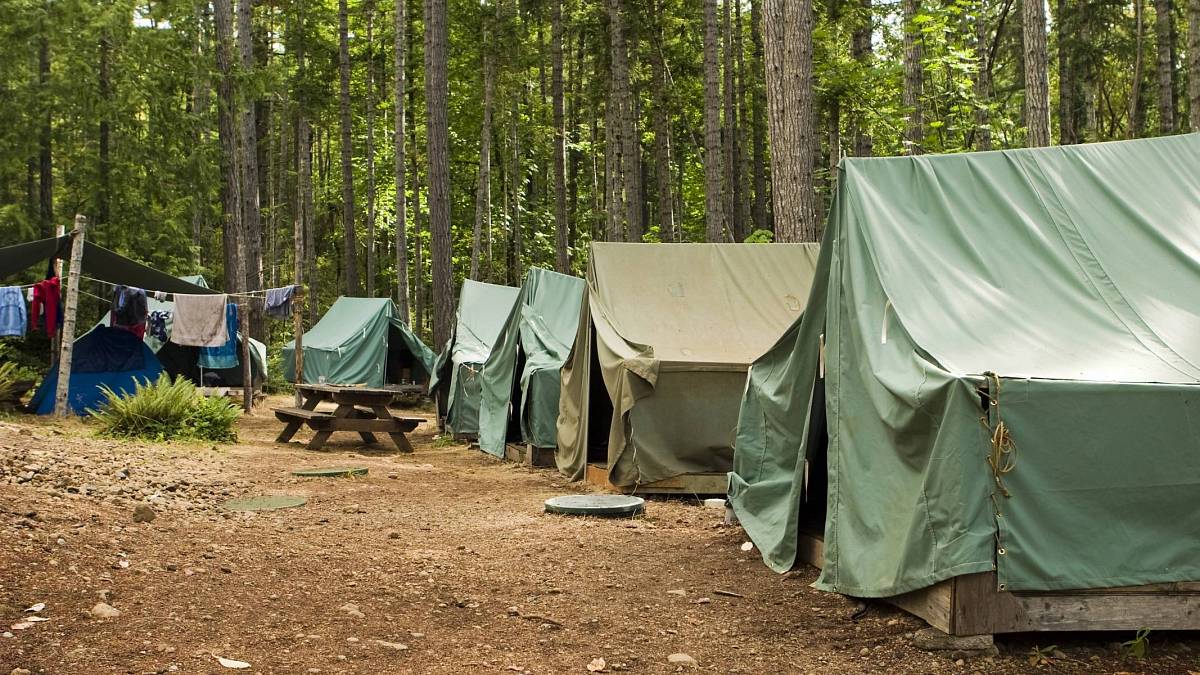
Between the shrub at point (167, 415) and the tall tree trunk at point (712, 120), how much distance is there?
7685 mm

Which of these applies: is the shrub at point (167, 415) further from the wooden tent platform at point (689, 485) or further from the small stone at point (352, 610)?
the small stone at point (352, 610)

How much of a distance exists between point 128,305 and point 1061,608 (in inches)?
511

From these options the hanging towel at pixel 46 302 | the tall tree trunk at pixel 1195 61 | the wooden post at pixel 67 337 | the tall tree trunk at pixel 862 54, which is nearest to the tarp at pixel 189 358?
the hanging towel at pixel 46 302

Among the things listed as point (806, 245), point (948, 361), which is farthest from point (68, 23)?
point (948, 361)

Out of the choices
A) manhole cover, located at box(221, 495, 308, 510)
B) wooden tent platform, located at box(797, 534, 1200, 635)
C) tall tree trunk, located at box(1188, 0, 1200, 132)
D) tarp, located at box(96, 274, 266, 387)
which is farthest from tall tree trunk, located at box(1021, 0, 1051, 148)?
tarp, located at box(96, 274, 266, 387)

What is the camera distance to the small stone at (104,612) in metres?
4.23

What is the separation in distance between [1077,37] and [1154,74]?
12.2 ft

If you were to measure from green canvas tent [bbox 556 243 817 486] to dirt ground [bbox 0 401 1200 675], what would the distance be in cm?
78

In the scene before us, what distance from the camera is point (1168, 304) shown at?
4.72 metres

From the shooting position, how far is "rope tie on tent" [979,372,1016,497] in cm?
388

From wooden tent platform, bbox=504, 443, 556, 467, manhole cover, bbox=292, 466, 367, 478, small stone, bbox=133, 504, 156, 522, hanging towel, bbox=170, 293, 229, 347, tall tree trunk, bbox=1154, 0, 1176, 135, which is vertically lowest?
wooden tent platform, bbox=504, 443, 556, 467

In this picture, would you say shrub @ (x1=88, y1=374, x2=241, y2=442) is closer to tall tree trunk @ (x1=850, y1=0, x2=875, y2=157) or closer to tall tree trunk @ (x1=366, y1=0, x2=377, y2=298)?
tall tree trunk @ (x1=850, y1=0, x2=875, y2=157)

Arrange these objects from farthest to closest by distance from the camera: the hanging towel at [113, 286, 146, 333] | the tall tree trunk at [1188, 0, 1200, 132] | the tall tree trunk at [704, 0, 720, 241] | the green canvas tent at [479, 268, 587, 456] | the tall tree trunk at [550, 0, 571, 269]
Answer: the tall tree trunk at [550, 0, 571, 269] < the tall tree trunk at [704, 0, 720, 241] < the hanging towel at [113, 286, 146, 333] < the tall tree trunk at [1188, 0, 1200, 132] < the green canvas tent at [479, 268, 587, 456]

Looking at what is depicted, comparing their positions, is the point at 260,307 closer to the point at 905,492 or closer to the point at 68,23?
the point at 68,23
